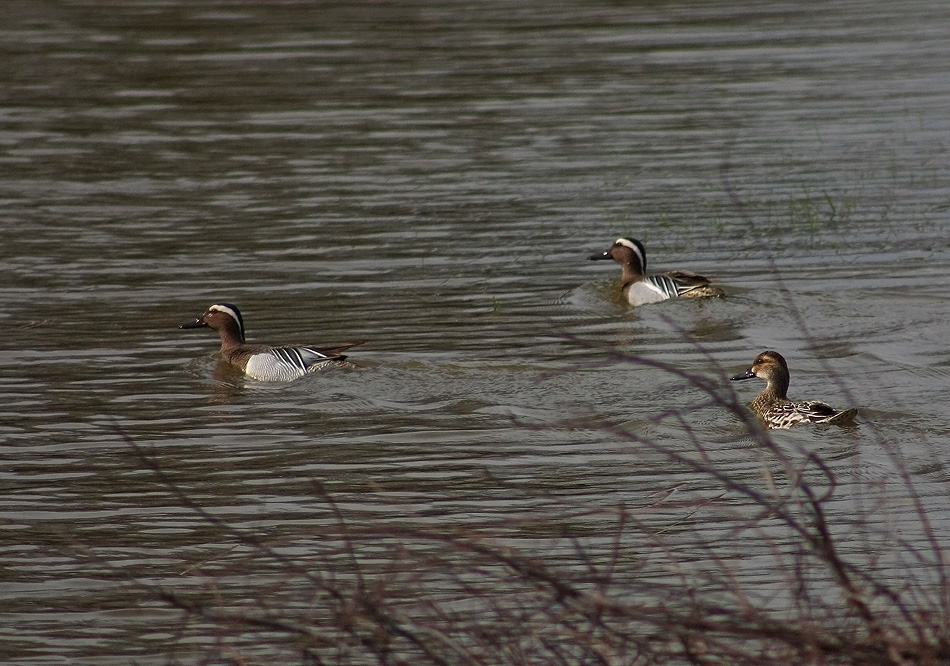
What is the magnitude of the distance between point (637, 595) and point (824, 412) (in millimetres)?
3016

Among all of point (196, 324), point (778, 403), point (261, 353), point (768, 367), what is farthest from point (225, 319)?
point (778, 403)

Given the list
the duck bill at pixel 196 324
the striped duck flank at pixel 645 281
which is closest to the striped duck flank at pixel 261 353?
the duck bill at pixel 196 324

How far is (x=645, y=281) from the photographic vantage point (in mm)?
13281

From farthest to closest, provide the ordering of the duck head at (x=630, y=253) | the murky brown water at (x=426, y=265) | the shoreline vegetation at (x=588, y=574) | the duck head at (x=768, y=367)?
the duck head at (x=630, y=253) → the duck head at (x=768, y=367) → the murky brown water at (x=426, y=265) → the shoreline vegetation at (x=588, y=574)

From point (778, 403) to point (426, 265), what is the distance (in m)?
4.57

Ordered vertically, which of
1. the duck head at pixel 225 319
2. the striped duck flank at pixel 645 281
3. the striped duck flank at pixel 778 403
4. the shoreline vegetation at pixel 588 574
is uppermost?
the striped duck flank at pixel 645 281

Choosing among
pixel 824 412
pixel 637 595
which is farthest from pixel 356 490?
pixel 824 412

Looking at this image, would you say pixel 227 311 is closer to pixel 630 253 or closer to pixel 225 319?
pixel 225 319

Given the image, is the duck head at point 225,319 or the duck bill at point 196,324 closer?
the duck head at point 225,319

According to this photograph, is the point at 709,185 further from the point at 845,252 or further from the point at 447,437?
the point at 447,437

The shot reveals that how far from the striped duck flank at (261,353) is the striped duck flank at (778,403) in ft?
9.03

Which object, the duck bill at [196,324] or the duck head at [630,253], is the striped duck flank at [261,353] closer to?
the duck bill at [196,324]

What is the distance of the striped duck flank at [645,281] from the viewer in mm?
12805

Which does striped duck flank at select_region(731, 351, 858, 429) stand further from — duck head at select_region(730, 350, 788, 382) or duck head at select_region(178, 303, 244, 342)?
duck head at select_region(178, 303, 244, 342)
